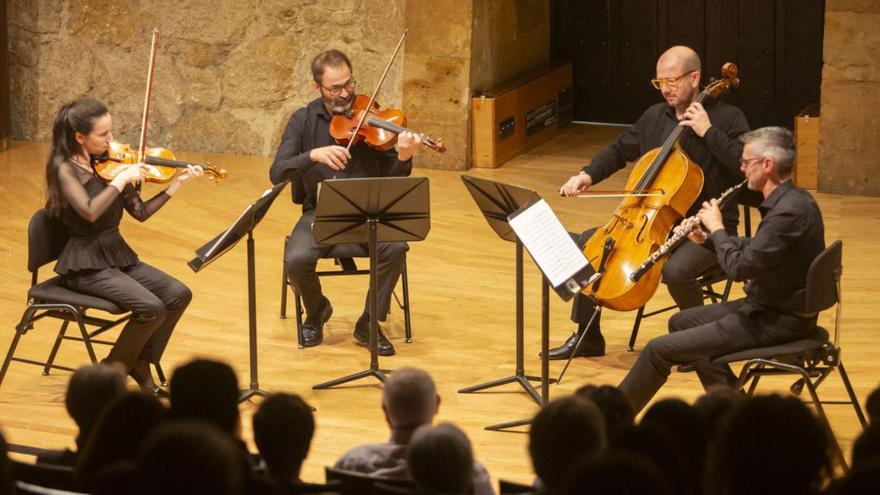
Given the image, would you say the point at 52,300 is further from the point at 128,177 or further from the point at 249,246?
the point at 249,246

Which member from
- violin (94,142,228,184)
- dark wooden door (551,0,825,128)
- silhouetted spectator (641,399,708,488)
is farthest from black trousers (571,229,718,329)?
dark wooden door (551,0,825,128)

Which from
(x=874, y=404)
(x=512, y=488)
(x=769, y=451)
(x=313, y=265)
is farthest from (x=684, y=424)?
(x=313, y=265)

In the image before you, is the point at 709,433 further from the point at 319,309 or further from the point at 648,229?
the point at 319,309

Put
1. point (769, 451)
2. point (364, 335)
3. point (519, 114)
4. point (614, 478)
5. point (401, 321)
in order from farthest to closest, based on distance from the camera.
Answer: point (519, 114)
point (401, 321)
point (364, 335)
point (769, 451)
point (614, 478)

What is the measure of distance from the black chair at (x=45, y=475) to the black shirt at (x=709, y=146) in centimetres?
325

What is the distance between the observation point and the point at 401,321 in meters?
6.54

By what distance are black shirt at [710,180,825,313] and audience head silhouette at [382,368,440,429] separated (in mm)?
1589

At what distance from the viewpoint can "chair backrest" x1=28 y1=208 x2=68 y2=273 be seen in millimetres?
5457

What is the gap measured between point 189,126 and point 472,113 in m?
2.07

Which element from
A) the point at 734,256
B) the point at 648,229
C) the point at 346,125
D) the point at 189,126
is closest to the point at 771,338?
the point at 734,256

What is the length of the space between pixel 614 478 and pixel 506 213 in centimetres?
248

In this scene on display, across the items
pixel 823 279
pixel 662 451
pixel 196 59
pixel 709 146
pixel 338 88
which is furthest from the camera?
pixel 196 59

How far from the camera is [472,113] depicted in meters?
9.21

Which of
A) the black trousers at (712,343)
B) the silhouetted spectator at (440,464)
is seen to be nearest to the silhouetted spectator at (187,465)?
the silhouetted spectator at (440,464)
